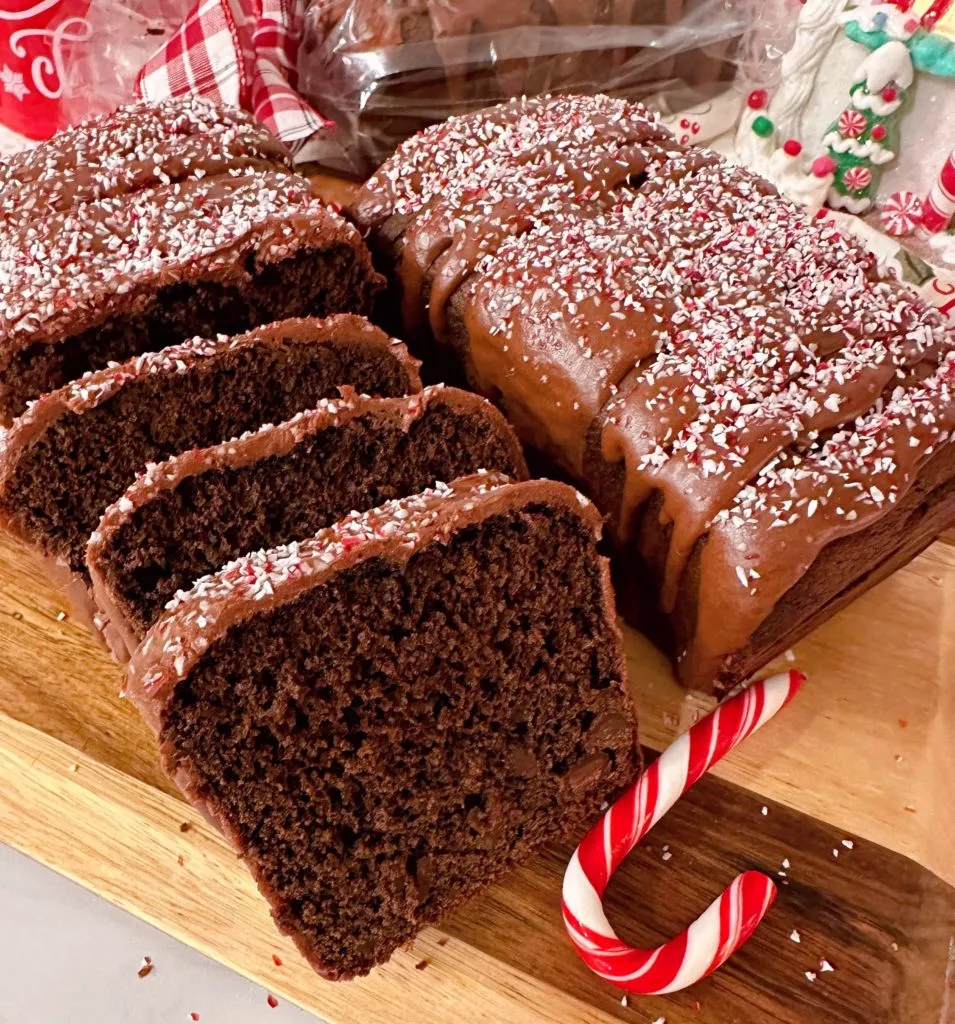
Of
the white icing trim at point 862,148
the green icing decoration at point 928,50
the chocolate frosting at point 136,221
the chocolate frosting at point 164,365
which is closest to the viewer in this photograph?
the chocolate frosting at point 164,365

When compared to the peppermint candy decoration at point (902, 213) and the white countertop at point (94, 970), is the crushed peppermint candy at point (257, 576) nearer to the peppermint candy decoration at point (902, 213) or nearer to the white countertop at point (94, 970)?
the white countertop at point (94, 970)

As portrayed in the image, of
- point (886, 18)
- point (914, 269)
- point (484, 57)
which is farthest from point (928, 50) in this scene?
point (484, 57)

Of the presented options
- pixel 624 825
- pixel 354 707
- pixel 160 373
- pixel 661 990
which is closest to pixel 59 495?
pixel 160 373

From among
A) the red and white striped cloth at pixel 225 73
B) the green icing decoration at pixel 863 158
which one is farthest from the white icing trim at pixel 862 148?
the red and white striped cloth at pixel 225 73

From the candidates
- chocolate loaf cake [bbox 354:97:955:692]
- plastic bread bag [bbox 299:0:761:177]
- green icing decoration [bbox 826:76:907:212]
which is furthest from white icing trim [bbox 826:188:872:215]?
chocolate loaf cake [bbox 354:97:955:692]

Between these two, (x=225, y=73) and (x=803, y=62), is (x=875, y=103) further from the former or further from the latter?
(x=225, y=73)
